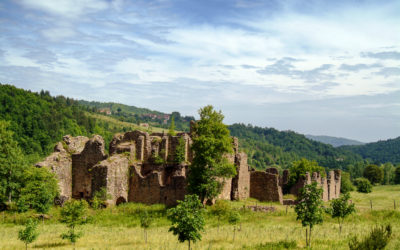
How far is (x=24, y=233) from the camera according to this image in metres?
21.6

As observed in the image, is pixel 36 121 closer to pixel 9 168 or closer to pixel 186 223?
pixel 9 168

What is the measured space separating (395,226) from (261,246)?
13879 millimetres

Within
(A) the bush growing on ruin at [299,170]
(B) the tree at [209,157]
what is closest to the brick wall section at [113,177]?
(B) the tree at [209,157]

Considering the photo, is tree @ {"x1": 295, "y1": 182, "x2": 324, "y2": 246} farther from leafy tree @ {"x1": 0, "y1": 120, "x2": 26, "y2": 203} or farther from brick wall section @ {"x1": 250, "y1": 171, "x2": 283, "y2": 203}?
leafy tree @ {"x1": 0, "y1": 120, "x2": 26, "y2": 203}

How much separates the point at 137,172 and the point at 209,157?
9474 mm

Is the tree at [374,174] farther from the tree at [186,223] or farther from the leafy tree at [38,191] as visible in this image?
the tree at [186,223]

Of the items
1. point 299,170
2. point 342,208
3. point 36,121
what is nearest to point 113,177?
point 342,208

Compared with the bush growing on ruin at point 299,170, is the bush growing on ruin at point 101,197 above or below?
below

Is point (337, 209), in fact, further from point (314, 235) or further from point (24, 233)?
point (24, 233)

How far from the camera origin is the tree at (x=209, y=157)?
119ft

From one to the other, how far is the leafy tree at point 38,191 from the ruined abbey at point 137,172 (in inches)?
101

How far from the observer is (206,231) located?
29.3 meters

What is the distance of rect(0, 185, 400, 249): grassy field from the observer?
A: 23.6 metres

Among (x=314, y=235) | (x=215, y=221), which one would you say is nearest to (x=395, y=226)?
(x=314, y=235)
